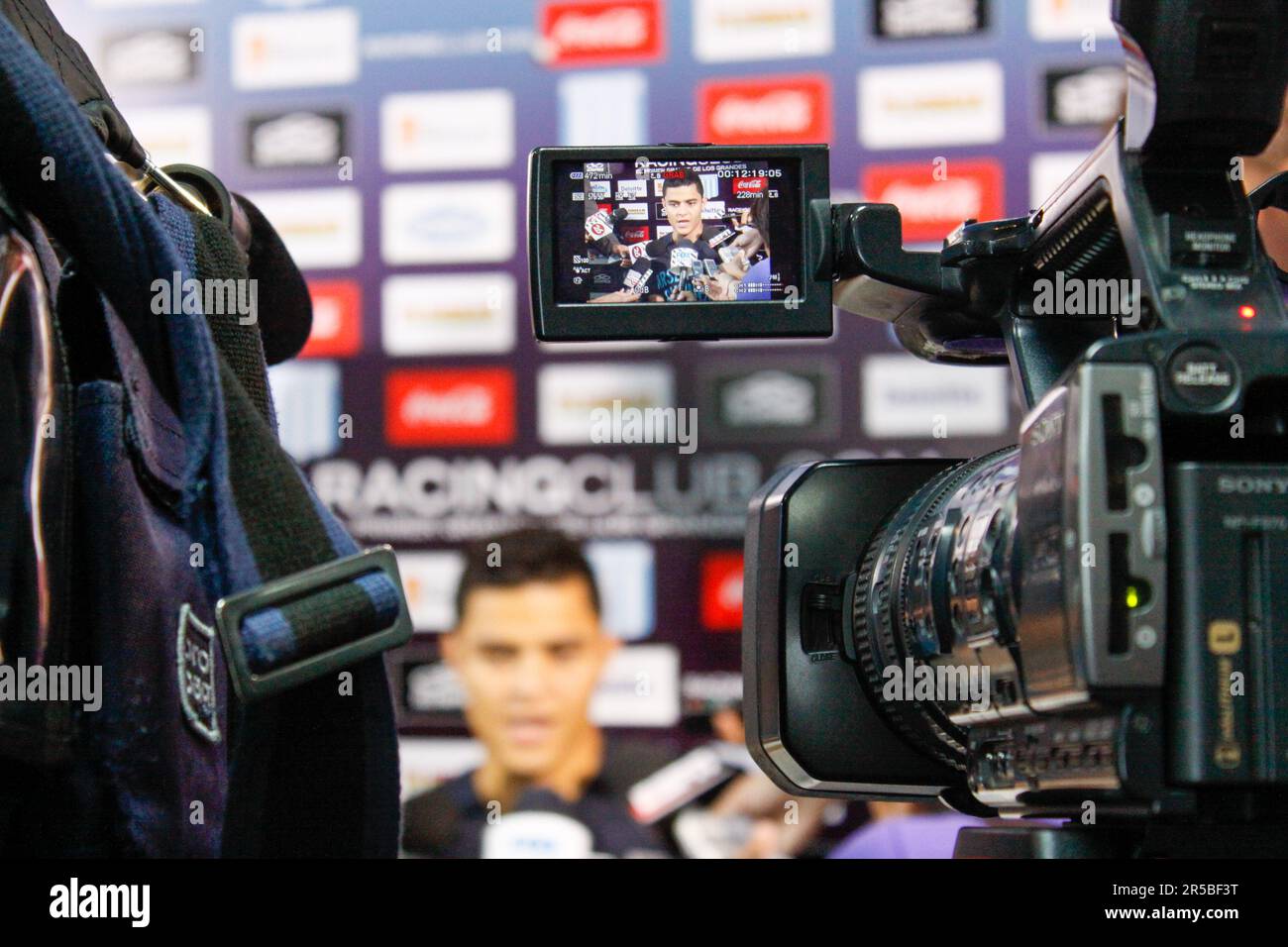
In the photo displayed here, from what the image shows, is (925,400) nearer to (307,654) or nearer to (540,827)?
(540,827)

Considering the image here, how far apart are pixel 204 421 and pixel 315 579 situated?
0.25 ft

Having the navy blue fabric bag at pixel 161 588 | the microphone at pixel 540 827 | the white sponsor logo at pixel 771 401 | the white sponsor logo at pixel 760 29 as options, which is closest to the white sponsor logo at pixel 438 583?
the microphone at pixel 540 827

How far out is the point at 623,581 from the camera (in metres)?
2.08

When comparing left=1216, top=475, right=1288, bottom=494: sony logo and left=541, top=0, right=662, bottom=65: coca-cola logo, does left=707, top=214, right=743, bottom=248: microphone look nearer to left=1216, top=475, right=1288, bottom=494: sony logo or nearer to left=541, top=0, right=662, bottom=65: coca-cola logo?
left=1216, top=475, right=1288, bottom=494: sony logo

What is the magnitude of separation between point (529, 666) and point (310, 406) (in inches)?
19.6

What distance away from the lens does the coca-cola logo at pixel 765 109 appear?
2.17 m

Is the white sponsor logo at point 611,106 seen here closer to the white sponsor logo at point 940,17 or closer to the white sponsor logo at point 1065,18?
the white sponsor logo at point 940,17

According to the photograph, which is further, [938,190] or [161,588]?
[938,190]

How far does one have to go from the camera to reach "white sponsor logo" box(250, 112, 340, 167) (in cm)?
225

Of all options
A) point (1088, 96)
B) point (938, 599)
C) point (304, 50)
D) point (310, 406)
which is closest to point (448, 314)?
point (310, 406)

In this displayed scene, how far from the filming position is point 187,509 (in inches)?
26.8

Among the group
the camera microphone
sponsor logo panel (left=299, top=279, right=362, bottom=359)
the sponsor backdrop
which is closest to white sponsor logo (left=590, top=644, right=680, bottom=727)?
the sponsor backdrop
